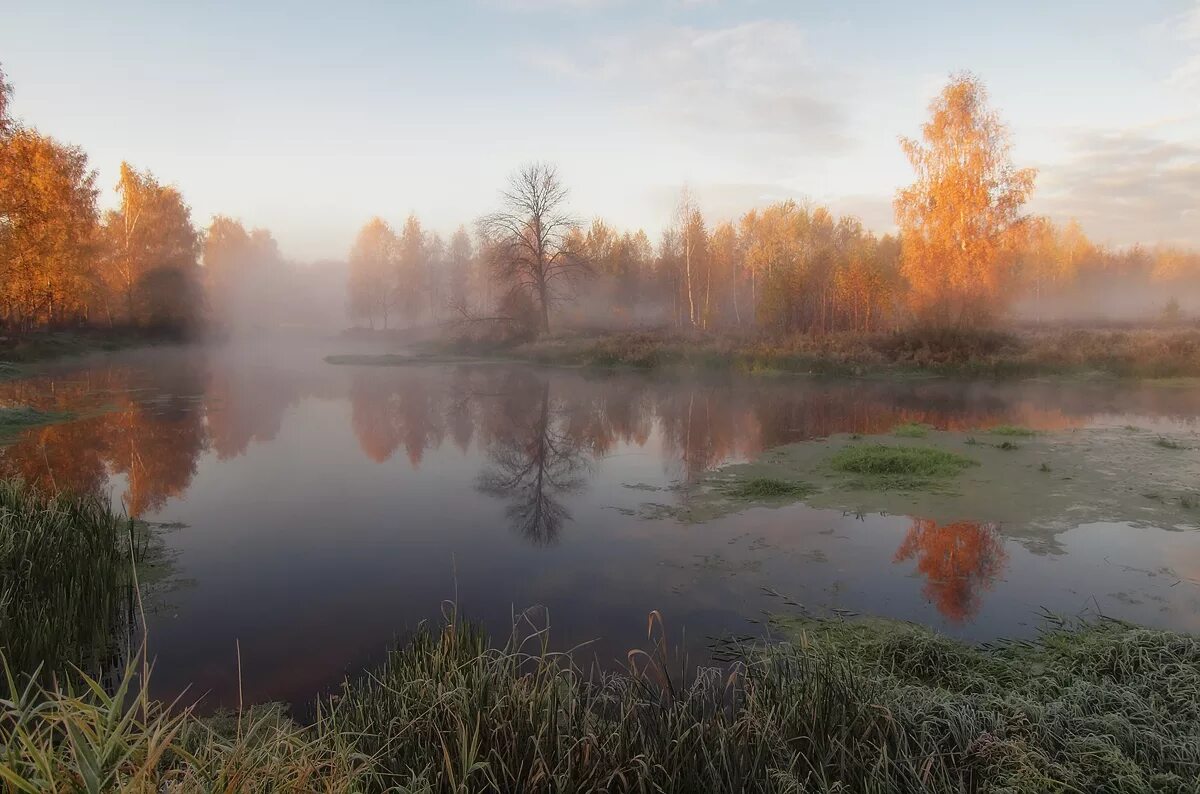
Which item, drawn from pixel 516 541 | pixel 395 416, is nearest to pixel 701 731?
pixel 516 541

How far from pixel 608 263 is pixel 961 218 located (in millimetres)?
40511

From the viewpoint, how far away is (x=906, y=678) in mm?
4438

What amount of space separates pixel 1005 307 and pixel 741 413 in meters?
19.1

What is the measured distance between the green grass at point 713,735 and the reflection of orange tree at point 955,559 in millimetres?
1835

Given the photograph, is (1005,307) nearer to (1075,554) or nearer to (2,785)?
(1075,554)

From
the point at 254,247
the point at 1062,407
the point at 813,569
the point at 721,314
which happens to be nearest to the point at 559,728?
the point at 813,569

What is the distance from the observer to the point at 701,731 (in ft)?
10.8

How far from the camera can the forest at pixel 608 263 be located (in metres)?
28.9

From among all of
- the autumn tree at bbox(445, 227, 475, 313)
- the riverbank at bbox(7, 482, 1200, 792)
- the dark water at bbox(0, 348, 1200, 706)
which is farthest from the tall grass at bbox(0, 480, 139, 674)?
the autumn tree at bbox(445, 227, 475, 313)

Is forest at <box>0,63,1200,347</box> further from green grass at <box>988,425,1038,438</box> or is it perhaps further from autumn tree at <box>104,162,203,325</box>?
→ green grass at <box>988,425,1038,438</box>

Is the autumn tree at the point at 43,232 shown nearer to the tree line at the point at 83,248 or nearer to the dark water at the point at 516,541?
the tree line at the point at 83,248

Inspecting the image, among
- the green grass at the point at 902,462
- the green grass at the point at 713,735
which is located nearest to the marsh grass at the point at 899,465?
the green grass at the point at 902,462

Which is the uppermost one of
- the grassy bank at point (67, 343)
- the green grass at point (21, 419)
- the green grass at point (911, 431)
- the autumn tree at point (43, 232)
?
the autumn tree at point (43, 232)

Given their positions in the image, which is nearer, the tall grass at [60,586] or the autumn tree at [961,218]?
the tall grass at [60,586]
